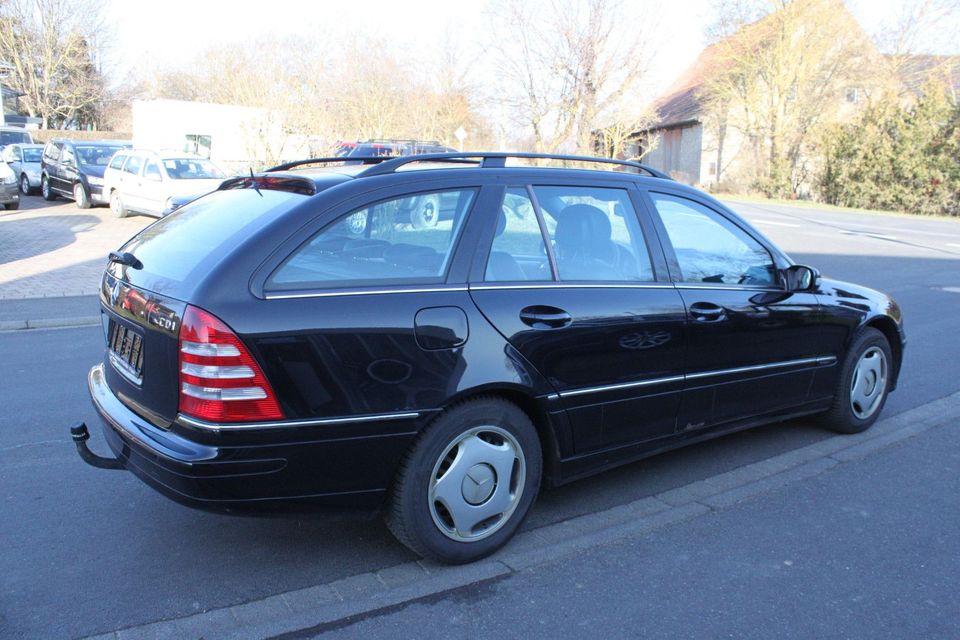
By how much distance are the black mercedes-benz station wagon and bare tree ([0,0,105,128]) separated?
53952mm

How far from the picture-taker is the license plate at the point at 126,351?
3230mm

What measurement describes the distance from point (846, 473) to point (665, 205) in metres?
1.93

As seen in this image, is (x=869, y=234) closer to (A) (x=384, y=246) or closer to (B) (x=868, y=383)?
(B) (x=868, y=383)

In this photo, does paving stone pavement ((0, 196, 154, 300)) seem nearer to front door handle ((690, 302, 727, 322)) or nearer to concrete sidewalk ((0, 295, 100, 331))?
concrete sidewalk ((0, 295, 100, 331))

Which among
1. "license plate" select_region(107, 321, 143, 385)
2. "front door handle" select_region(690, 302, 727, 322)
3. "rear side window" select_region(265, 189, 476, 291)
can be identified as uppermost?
"rear side window" select_region(265, 189, 476, 291)

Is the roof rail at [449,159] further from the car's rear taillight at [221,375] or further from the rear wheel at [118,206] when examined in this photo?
the rear wheel at [118,206]

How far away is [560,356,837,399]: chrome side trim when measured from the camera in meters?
3.65

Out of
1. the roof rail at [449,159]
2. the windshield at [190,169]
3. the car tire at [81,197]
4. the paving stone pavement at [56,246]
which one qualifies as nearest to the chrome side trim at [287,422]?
the roof rail at [449,159]

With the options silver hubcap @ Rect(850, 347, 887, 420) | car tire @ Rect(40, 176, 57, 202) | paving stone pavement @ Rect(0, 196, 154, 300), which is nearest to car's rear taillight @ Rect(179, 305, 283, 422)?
silver hubcap @ Rect(850, 347, 887, 420)

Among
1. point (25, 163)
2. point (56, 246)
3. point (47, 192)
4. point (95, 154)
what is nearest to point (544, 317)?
point (56, 246)

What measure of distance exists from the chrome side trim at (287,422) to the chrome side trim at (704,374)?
791 mm

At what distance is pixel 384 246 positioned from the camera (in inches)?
130

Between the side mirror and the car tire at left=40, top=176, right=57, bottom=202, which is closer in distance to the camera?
the side mirror

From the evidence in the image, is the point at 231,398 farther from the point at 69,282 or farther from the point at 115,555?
the point at 69,282
